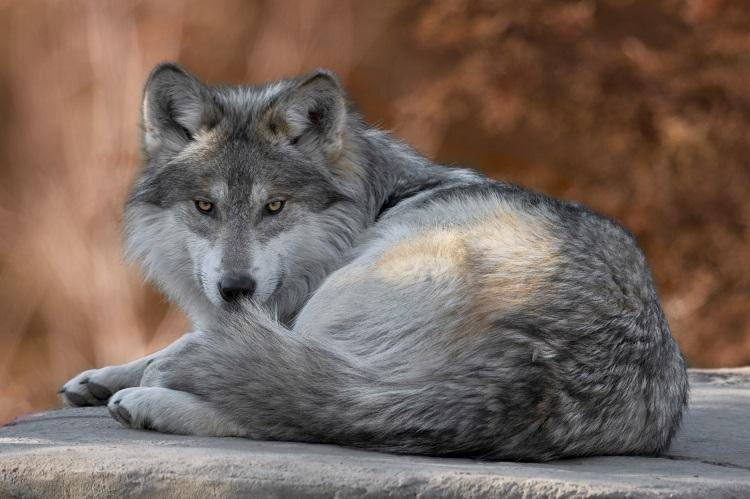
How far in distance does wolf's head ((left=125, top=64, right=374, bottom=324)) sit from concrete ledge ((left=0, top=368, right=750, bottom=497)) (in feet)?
4.08

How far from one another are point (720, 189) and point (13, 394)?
21.4 feet

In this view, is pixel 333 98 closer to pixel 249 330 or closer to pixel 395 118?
pixel 249 330

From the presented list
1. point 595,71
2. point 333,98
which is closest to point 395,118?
point 595,71

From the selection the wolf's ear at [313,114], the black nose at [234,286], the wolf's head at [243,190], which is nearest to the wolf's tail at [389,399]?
the black nose at [234,286]

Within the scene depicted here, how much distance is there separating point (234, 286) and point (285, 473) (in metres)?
1.66

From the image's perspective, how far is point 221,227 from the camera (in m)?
4.95

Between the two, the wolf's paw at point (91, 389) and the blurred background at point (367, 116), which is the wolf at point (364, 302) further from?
the blurred background at point (367, 116)

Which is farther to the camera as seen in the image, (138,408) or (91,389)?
(91,389)

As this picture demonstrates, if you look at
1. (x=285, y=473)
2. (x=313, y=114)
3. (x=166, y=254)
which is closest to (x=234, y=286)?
(x=166, y=254)

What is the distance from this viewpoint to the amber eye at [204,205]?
5023 mm

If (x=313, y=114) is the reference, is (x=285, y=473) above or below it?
below

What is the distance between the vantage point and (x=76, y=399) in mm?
5191

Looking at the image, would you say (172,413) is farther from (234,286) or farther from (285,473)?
(234,286)

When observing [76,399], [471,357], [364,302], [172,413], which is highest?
[364,302]
